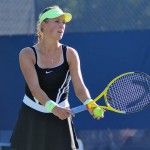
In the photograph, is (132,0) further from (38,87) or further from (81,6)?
(38,87)

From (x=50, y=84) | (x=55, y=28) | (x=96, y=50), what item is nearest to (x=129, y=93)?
(x=50, y=84)

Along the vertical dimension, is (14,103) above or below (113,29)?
below

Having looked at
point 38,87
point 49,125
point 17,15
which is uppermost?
point 17,15

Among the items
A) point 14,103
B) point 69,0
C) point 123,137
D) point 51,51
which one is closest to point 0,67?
point 14,103

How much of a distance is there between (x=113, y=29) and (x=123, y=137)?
3.00ft

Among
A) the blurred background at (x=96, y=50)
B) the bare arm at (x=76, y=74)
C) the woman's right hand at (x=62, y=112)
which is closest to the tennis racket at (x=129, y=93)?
the bare arm at (x=76, y=74)

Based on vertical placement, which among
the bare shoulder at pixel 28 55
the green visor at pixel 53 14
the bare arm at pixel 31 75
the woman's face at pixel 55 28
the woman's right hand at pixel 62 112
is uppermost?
the green visor at pixel 53 14

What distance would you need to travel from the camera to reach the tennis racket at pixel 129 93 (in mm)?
3279

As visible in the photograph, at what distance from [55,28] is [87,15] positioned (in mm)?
1671

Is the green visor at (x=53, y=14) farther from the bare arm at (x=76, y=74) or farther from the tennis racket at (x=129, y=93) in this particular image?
the tennis racket at (x=129, y=93)

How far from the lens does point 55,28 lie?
3072 mm

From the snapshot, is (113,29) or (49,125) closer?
(49,125)

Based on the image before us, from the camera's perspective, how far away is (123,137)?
468 centimetres

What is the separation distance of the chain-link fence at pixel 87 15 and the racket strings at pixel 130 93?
4.37ft
